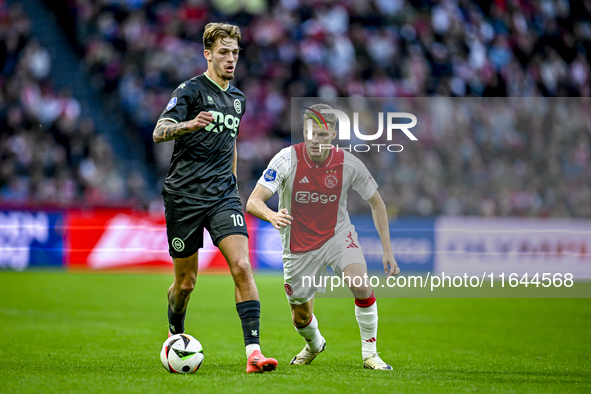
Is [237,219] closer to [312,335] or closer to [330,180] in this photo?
[330,180]

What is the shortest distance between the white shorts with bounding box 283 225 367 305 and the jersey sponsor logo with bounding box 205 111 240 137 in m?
1.24

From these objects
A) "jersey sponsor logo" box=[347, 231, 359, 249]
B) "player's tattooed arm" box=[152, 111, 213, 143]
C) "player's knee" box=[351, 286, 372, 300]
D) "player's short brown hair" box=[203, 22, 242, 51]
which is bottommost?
"player's knee" box=[351, 286, 372, 300]

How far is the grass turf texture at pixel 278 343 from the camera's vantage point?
4.61 metres

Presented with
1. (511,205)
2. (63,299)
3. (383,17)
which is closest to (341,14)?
(383,17)

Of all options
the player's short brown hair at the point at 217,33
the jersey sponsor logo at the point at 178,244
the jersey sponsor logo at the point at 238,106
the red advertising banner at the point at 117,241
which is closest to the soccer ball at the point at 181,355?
the jersey sponsor logo at the point at 178,244

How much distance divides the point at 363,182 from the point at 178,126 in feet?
5.92

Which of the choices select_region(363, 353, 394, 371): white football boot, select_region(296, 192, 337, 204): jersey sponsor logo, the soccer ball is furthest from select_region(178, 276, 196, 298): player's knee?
select_region(363, 353, 394, 371): white football boot

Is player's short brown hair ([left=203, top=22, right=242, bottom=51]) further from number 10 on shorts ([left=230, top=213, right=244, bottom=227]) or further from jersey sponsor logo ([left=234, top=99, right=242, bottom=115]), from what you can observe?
number 10 on shorts ([left=230, top=213, right=244, bottom=227])

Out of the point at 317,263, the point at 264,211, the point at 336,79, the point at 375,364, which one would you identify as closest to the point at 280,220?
the point at 264,211

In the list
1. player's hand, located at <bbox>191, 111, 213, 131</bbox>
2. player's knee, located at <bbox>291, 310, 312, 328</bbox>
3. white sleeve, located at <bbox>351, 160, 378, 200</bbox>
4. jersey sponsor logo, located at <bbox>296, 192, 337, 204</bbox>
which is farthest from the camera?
jersey sponsor logo, located at <bbox>296, 192, 337, 204</bbox>

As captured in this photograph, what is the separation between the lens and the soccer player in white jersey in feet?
18.1

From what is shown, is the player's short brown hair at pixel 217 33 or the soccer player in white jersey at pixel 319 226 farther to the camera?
the soccer player in white jersey at pixel 319 226

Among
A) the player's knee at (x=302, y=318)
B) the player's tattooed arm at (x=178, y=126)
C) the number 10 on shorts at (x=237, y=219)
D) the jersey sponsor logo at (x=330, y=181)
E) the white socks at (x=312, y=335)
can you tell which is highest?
the player's tattooed arm at (x=178, y=126)

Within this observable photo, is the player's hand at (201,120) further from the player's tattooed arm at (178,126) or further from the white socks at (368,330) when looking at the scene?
the white socks at (368,330)
